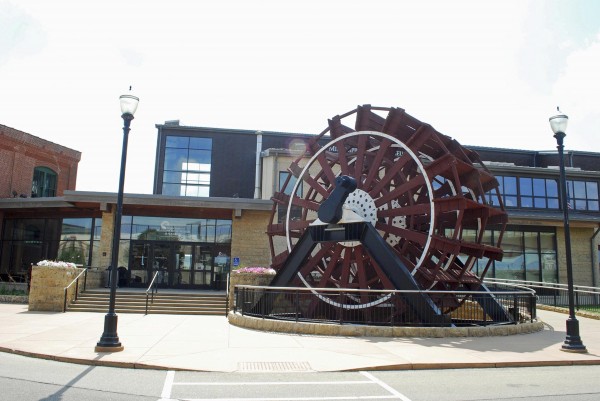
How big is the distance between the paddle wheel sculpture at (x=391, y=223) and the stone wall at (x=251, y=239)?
539cm

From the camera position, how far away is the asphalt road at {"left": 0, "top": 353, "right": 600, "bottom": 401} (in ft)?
22.1

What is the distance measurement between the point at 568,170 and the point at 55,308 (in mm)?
27131

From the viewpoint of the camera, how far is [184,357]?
9453mm

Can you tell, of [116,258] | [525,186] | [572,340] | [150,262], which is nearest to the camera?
[116,258]

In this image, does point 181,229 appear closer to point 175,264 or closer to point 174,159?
point 175,264

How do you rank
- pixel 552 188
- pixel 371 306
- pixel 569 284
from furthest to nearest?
pixel 552 188, pixel 371 306, pixel 569 284

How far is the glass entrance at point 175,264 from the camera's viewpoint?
24.4 m

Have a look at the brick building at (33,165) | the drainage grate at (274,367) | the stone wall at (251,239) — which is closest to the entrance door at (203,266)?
the stone wall at (251,239)

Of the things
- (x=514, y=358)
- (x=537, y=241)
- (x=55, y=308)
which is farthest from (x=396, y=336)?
(x=537, y=241)

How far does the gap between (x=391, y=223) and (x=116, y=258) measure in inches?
320

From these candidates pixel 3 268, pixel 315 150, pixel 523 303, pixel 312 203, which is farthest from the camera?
pixel 3 268

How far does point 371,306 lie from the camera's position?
1352 centimetres

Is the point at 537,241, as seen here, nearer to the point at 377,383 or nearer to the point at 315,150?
the point at 315,150

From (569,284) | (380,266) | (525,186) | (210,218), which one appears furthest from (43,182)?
(569,284)
